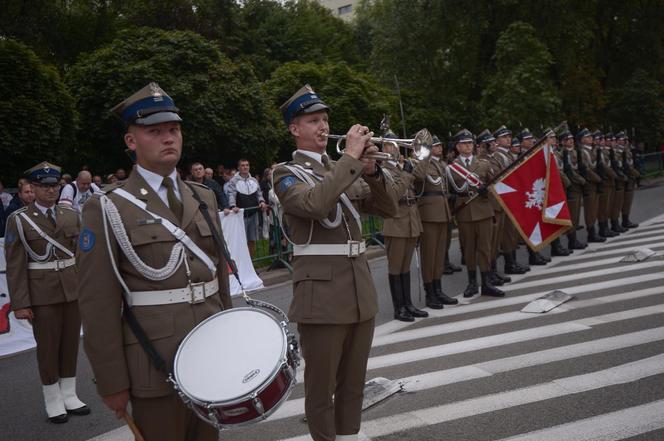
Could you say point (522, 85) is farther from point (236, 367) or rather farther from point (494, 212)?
point (236, 367)

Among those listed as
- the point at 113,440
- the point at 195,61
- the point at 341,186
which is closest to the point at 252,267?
the point at 113,440

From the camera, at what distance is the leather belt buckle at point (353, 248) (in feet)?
13.0

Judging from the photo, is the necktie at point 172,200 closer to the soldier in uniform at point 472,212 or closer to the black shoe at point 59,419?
the black shoe at point 59,419

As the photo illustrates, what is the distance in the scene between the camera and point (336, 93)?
23.5 meters

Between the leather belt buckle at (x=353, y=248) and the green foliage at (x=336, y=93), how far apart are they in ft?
61.6

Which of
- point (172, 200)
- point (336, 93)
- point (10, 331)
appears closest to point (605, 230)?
point (336, 93)

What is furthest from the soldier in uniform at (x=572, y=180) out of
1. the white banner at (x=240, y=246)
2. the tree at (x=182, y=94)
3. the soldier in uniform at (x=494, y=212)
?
the tree at (x=182, y=94)

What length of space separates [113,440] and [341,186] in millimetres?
3040

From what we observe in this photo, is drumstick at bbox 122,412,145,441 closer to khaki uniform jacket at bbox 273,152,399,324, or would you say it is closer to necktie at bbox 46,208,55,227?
khaki uniform jacket at bbox 273,152,399,324

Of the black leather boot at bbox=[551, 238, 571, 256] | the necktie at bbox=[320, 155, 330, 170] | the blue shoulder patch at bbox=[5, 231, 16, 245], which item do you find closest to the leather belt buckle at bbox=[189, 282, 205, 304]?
the necktie at bbox=[320, 155, 330, 170]

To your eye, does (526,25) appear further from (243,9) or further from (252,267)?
(243,9)

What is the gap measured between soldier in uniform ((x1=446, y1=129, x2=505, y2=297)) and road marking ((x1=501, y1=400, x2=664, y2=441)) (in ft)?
14.9

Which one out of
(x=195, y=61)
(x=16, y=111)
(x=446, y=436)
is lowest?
(x=446, y=436)

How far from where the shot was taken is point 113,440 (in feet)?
16.8
